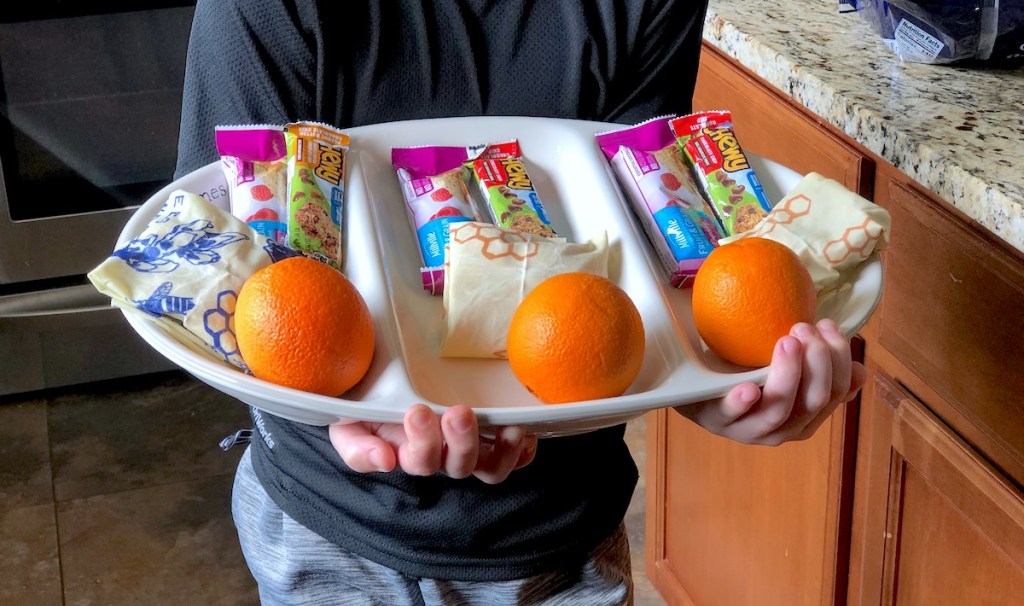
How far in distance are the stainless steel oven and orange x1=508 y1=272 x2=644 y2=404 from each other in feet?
4.36

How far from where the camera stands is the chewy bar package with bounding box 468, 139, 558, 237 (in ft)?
2.50

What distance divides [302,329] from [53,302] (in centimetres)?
152

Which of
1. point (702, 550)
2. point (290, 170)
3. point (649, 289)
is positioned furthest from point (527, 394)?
point (702, 550)

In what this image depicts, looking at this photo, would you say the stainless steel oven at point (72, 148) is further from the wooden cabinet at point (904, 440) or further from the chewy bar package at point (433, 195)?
the chewy bar package at point (433, 195)

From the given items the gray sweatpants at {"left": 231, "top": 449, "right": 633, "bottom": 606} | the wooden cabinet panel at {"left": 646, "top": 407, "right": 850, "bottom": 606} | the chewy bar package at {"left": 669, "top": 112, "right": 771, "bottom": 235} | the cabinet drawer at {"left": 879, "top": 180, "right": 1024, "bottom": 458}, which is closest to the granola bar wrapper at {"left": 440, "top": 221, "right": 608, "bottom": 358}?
the chewy bar package at {"left": 669, "top": 112, "right": 771, "bottom": 235}

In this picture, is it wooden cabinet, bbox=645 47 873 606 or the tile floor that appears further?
the tile floor

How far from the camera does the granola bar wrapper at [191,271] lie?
60 cm

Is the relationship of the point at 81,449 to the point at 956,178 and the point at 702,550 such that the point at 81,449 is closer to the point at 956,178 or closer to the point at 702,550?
the point at 702,550

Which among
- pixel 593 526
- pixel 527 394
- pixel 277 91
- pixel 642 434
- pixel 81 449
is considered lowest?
pixel 642 434

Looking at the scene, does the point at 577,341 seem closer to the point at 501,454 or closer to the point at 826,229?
the point at 501,454

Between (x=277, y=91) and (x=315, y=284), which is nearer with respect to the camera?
(x=315, y=284)

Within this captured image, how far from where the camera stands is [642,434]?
2.06 m

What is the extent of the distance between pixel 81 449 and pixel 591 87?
140 cm

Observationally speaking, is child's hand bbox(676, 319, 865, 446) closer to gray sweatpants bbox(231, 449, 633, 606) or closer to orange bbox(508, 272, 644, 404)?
orange bbox(508, 272, 644, 404)
